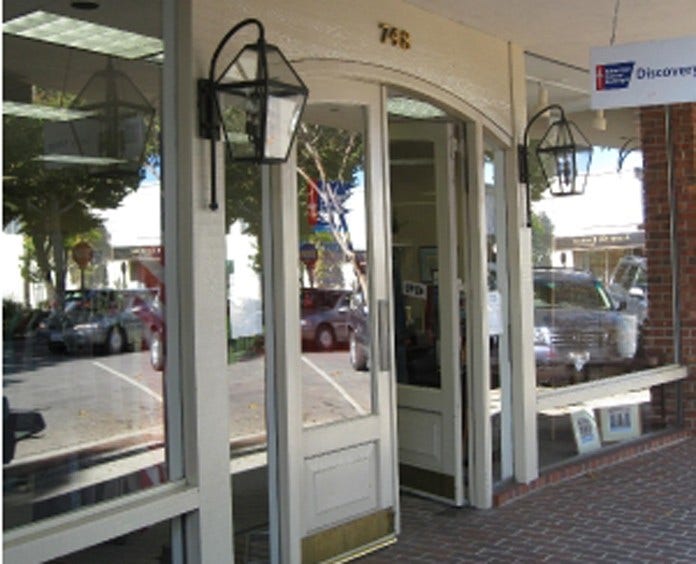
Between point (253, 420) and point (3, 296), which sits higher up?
point (3, 296)

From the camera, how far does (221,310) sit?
12.9 feet

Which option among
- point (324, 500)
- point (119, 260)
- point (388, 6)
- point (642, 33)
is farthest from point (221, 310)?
point (642, 33)

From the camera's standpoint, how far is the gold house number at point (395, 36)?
4.97m

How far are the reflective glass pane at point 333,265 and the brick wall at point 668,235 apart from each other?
418 cm

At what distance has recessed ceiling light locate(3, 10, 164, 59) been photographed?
3949mm

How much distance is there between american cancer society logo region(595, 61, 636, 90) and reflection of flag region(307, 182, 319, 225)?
1848 mm

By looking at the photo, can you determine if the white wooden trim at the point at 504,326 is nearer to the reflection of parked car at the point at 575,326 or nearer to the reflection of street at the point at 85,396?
the reflection of parked car at the point at 575,326

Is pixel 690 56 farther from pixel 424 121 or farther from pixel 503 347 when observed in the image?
pixel 503 347

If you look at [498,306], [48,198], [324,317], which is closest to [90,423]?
[48,198]

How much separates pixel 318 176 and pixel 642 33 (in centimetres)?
290

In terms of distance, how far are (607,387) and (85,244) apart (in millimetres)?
4772

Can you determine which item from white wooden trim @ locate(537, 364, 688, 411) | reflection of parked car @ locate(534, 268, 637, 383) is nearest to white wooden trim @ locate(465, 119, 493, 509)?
white wooden trim @ locate(537, 364, 688, 411)

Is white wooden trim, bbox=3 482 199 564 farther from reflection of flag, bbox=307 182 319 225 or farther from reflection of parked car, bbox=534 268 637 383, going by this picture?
reflection of parked car, bbox=534 268 637 383

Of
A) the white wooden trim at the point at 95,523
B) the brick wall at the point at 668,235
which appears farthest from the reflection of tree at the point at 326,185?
the brick wall at the point at 668,235
